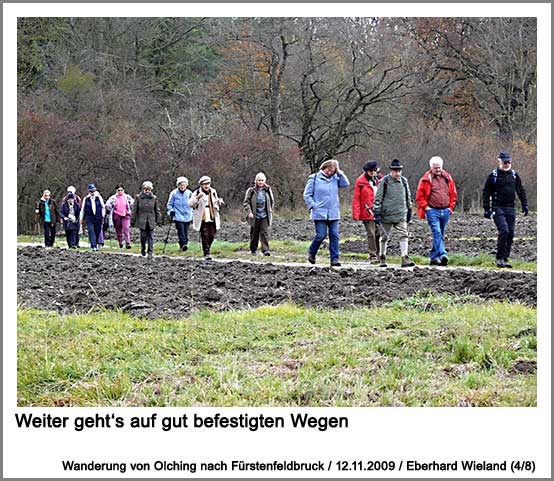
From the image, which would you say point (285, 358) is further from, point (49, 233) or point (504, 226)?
point (49, 233)

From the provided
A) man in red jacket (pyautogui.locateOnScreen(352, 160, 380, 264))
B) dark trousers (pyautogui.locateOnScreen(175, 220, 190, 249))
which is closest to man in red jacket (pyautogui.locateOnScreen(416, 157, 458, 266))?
man in red jacket (pyautogui.locateOnScreen(352, 160, 380, 264))

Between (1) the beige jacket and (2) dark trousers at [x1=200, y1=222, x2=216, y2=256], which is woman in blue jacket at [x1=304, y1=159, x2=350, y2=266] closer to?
(1) the beige jacket

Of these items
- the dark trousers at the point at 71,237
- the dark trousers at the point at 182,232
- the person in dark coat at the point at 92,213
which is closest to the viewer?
the dark trousers at the point at 182,232

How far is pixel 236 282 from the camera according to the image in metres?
13.3

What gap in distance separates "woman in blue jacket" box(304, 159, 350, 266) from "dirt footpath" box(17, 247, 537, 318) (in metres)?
0.94

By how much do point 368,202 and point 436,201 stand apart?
1.46m

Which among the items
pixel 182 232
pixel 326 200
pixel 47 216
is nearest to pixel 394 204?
pixel 326 200

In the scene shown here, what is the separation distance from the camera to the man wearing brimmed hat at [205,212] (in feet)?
61.8

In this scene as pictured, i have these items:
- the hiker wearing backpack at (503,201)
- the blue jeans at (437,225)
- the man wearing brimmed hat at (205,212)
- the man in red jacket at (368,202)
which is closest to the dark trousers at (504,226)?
the hiker wearing backpack at (503,201)

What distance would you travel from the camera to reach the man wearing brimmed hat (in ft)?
61.8

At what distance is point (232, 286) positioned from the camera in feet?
41.9

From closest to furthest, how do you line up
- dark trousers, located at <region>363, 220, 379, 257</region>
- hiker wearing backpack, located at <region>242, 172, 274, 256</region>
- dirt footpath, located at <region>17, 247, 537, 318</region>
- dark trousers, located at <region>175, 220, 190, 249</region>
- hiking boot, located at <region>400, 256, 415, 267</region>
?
dirt footpath, located at <region>17, 247, 537, 318</region>, hiking boot, located at <region>400, 256, 415, 267</region>, dark trousers, located at <region>363, 220, 379, 257</region>, hiker wearing backpack, located at <region>242, 172, 274, 256</region>, dark trousers, located at <region>175, 220, 190, 249</region>

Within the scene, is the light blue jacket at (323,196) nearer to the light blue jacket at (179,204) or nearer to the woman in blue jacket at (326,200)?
the woman in blue jacket at (326,200)

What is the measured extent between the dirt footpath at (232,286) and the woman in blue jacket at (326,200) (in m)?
0.94
